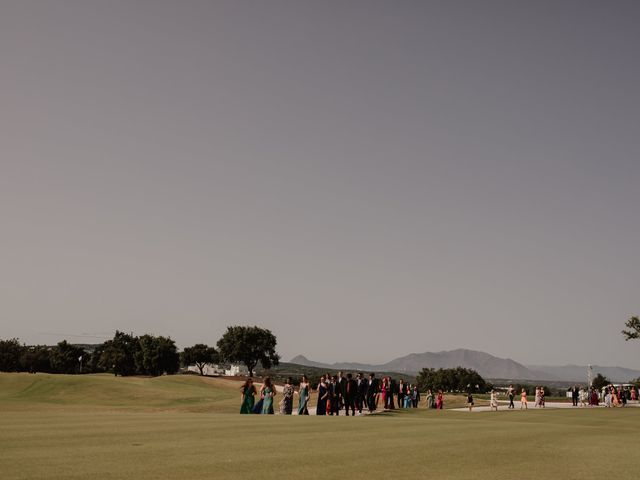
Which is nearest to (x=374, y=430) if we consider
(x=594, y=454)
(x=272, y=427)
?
(x=272, y=427)

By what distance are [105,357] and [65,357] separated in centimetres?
1557

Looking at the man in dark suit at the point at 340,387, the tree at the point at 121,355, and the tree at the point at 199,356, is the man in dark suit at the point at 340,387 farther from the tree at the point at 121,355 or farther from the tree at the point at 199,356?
the tree at the point at 199,356

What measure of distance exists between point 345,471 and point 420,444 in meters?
5.19

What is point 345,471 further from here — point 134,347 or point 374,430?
point 134,347

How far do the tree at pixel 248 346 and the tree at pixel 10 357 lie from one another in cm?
6553

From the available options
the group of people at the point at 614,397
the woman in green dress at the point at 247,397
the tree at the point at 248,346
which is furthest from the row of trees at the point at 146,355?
the woman in green dress at the point at 247,397

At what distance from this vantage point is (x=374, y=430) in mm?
19406

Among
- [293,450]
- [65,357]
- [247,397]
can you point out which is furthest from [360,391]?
[65,357]

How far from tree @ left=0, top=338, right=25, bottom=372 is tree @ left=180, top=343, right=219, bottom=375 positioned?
46.3 metres

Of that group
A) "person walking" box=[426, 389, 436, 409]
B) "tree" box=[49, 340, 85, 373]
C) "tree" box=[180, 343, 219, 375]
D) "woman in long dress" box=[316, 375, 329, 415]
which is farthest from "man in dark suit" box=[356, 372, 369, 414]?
"tree" box=[49, 340, 85, 373]

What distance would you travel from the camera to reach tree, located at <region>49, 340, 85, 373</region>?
159 meters

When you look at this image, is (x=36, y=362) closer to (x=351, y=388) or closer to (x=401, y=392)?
(x=401, y=392)

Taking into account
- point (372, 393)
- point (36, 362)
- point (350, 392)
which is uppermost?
point (350, 392)

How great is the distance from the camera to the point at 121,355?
145 meters
